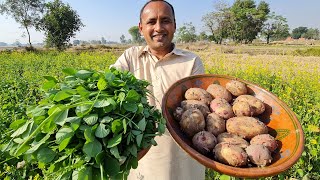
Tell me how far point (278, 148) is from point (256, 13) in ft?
176

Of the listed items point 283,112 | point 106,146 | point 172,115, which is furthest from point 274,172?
point 106,146

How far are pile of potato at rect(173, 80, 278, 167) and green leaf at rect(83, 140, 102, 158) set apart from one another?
0.55m

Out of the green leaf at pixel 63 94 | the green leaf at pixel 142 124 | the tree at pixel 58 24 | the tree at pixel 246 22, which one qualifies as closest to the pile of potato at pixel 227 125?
the green leaf at pixel 142 124

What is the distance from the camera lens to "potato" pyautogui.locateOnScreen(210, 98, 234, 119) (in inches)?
62.2

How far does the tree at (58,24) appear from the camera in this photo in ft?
93.7

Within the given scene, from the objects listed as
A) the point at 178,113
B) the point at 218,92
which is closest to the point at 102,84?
the point at 178,113

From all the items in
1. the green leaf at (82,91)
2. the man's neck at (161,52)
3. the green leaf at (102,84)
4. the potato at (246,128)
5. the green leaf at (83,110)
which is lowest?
the potato at (246,128)

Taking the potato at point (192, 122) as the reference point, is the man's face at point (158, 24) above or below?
above

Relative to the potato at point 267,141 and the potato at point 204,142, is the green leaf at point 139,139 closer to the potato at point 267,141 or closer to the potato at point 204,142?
the potato at point 204,142

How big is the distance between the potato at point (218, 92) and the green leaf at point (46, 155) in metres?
1.00

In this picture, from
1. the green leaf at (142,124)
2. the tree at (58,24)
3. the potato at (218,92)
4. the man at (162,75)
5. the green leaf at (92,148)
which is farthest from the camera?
the tree at (58,24)

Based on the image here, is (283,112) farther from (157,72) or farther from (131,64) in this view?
(131,64)

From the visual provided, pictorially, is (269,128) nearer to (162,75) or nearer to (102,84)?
(162,75)

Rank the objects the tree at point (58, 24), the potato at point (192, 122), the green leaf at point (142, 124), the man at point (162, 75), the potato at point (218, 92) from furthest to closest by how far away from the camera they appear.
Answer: the tree at point (58, 24) → the man at point (162, 75) → the potato at point (218, 92) → the potato at point (192, 122) → the green leaf at point (142, 124)
